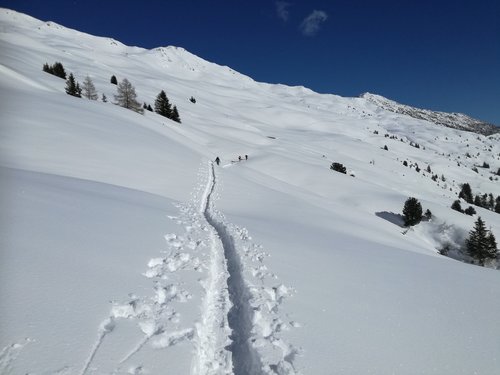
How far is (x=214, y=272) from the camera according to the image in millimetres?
9695

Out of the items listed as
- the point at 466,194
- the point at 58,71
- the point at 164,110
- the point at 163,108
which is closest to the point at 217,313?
the point at 164,110

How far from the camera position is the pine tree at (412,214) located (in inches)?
1665

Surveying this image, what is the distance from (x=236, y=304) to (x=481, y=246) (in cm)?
3842

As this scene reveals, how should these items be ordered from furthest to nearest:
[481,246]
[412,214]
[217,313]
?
1. [412,214]
2. [481,246]
3. [217,313]

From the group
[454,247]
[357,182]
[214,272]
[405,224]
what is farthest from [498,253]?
[214,272]

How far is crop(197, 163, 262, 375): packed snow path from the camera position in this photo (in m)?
6.11

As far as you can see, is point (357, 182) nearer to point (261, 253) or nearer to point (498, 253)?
point (498, 253)

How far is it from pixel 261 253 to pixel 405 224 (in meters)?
37.0

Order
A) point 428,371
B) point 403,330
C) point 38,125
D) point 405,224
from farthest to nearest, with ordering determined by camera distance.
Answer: point 405,224 → point 38,125 → point 403,330 → point 428,371

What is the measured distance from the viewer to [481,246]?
35781mm

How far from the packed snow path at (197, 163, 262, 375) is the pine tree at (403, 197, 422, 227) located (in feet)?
117

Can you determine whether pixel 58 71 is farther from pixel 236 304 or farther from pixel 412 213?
pixel 236 304

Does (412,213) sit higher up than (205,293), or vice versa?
(412,213)

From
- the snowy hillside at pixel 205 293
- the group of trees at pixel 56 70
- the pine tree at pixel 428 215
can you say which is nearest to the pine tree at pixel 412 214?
the pine tree at pixel 428 215
